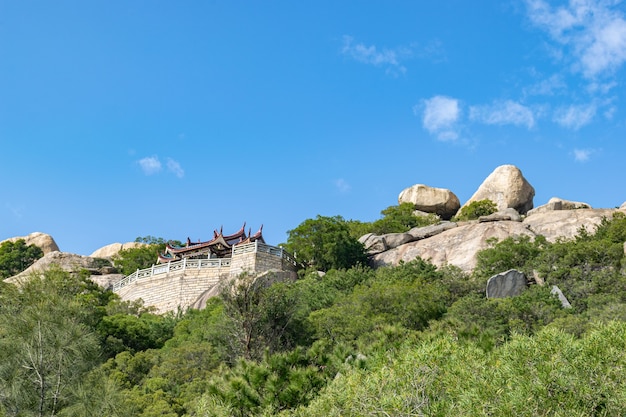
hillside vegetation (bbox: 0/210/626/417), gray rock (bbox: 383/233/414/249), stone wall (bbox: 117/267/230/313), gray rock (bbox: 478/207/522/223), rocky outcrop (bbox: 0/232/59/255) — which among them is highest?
rocky outcrop (bbox: 0/232/59/255)

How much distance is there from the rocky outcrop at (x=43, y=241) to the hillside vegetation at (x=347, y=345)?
3040 cm

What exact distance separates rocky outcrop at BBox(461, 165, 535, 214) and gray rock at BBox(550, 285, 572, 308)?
26.4 m

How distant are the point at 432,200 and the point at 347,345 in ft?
141

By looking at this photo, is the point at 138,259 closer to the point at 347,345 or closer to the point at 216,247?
the point at 216,247

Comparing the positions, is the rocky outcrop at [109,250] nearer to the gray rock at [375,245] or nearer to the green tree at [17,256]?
the green tree at [17,256]

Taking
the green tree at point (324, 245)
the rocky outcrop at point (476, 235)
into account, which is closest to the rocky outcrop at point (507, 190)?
the rocky outcrop at point (476, 235)

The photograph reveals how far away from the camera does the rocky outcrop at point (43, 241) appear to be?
66562 mm

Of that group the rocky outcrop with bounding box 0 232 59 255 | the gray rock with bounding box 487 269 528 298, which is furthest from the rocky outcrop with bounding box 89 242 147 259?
the gray rock with bounding box 487 269 528 298

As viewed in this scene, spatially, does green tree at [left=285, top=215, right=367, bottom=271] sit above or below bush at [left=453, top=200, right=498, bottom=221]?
below

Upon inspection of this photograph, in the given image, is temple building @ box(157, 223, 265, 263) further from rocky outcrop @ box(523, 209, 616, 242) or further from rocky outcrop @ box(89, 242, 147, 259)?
rocky outcrop @ box(89, 242, 147, 259)

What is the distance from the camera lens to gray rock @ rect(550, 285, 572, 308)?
29508 millimetres

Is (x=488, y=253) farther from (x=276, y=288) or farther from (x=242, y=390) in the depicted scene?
(x=242, y=390)

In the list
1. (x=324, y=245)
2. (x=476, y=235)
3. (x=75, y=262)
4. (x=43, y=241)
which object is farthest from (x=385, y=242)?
(x=43, y=241)

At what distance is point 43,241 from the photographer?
2638 inches
